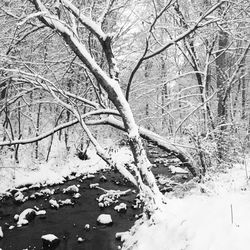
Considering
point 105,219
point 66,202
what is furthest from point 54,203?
point 105,219

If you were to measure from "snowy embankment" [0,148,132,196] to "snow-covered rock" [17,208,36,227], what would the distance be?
241cm

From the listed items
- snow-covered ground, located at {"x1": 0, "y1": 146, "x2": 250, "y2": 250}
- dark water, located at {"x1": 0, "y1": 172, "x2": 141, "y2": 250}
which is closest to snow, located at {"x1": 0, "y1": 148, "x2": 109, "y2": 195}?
dark water, located at {"x1": 0, "y1": 172, "x2": 141, "y2": 250}

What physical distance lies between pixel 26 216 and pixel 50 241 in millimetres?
2223

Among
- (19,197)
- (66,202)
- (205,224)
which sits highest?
(205,224)

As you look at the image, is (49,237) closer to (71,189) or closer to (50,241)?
(50,241)

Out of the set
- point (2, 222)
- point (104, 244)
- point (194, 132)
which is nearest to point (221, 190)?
point (194, 132)

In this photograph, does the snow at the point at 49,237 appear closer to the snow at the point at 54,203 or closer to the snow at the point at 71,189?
the snow at the point at 54,203

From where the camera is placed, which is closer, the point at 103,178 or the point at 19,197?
the point at 19,197

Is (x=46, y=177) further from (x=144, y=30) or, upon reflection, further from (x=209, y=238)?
(x=209, y=238)

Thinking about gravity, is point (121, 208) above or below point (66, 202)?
below

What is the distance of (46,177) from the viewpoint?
614 inches

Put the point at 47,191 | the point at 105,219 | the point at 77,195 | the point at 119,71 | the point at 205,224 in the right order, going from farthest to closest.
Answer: the point at 47,191 < the point at 77,195 < the point at 105,219 < the point at 119,71 < the point at 205,224

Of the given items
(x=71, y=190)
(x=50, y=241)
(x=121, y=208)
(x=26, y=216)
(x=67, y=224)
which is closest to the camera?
(x=50, y=241)

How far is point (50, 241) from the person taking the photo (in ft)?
28.2
